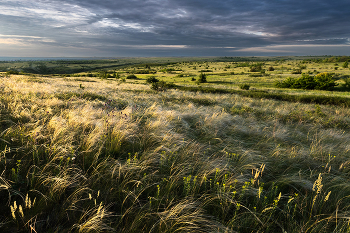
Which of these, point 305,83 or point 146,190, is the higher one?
point 305,83

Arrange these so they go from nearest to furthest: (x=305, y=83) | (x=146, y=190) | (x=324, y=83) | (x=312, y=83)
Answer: (x=146, y=190), (x=324, y=83), (x=312, y=83), (x=305, y=83)

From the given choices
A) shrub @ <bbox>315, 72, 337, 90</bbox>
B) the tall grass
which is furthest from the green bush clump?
the tall grass

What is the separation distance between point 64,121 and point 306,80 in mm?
37433

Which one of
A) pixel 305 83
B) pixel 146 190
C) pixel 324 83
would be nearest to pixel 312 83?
pixel 305 83

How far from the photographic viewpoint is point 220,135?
5.64 m

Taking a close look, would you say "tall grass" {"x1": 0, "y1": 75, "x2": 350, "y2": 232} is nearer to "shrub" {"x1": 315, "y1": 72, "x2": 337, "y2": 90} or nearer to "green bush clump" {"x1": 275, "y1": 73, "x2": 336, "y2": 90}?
"shrub" {"x1": 315, "y1": 72, "x2": 337, "y2": 90}

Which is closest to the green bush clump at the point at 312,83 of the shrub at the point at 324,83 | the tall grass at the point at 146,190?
the shrub at the point at 324,83

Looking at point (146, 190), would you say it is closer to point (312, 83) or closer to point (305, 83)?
point (312, 83)

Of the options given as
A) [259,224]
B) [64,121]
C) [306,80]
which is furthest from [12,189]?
[306,80]

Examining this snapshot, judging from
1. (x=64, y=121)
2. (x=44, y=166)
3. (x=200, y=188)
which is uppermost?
(x=64, y=121)

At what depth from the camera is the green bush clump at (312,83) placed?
2948 cm

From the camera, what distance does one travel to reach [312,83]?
101 ft

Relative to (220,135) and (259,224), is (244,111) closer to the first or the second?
(220,135)

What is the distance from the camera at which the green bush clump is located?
29.5 m
